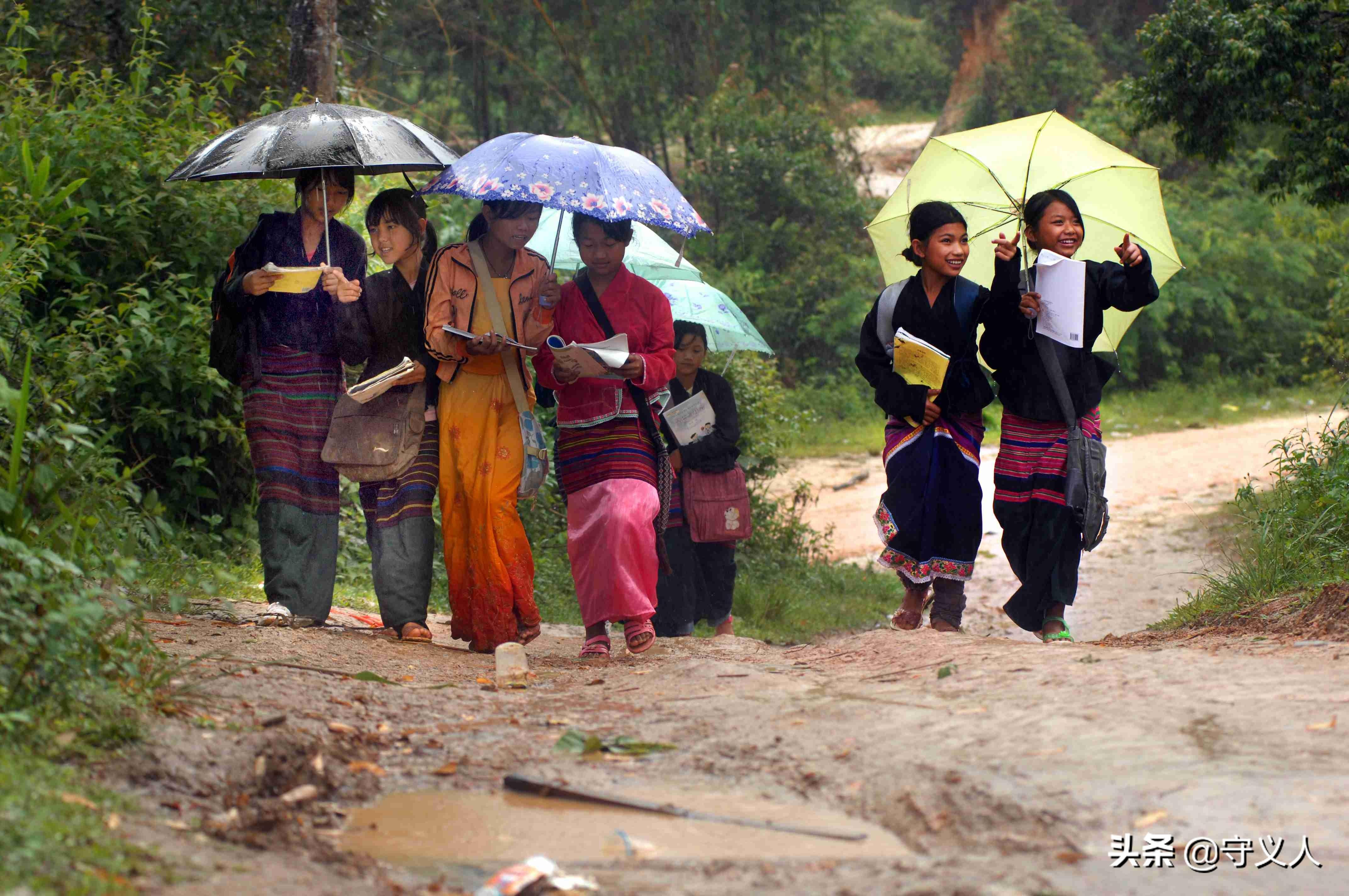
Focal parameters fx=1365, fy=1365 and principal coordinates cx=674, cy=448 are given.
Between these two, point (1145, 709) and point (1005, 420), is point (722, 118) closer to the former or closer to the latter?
point (1005, 420)

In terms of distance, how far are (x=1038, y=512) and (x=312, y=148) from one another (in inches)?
122

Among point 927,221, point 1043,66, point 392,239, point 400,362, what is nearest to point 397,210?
point 392,239

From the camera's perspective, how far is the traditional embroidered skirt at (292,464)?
534cm

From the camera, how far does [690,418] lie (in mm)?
5977

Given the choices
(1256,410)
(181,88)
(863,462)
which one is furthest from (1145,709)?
(1256,410)

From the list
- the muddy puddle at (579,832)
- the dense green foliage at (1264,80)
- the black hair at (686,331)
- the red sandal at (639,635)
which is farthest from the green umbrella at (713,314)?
the muddy puddle at (579,832)

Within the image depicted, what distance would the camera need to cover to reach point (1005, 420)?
5434mm

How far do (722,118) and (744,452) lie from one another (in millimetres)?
9184

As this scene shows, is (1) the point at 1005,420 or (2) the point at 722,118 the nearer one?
(1) the point at 1005,420

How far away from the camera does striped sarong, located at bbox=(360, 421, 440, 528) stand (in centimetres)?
532

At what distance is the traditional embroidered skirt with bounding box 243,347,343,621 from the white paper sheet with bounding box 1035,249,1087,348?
280cm

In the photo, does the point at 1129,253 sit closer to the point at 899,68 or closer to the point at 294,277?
the point at 294,277

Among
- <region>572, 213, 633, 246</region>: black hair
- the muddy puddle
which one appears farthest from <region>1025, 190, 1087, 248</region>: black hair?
the muddy puddle

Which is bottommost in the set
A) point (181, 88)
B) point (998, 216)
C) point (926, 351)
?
point (926, 351)
